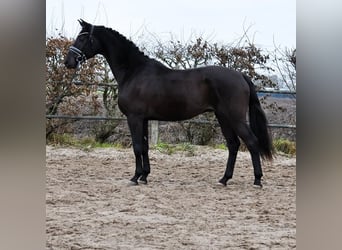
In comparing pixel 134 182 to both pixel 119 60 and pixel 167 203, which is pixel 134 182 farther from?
pixel 119 60

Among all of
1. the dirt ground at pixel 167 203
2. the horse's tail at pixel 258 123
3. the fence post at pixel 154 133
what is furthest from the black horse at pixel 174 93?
the fence post at pixel 154 133

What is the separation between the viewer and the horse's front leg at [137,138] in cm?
233

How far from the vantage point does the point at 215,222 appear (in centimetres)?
191

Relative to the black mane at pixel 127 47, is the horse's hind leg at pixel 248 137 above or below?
below

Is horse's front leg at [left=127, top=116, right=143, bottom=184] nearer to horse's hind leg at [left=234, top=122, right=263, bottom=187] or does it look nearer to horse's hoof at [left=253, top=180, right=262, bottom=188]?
horse's hind leg at [left=234, top=122, right=263, bottom=187]

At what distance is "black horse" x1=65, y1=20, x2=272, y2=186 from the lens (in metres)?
2.29

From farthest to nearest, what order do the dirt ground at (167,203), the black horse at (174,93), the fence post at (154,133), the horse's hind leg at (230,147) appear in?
1. the fence post at (154,133)
2. the horse's hind leg at (230,147)
3. the black horse at (174,93)
4. the dirt ground at (167,203)

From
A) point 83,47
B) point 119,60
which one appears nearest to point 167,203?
point 119,60

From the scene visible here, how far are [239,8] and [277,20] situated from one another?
0.25 m

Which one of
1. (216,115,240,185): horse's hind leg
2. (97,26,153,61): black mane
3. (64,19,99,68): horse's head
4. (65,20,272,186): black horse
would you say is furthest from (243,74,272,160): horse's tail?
(64,19,99,68): horse's head

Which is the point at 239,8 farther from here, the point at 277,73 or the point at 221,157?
the point at 221,157

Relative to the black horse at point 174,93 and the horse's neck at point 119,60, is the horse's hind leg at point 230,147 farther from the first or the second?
the horse's neck at point 119,60
